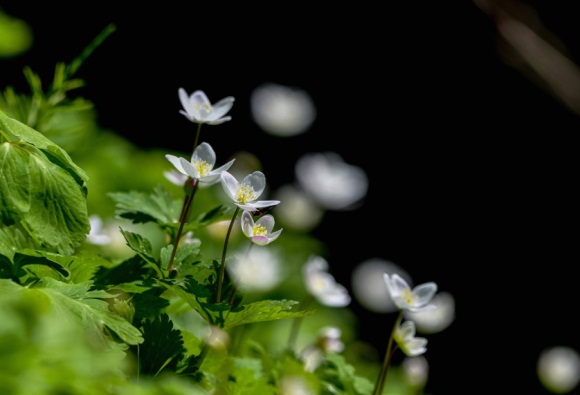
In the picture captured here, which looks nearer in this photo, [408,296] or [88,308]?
[88,308]

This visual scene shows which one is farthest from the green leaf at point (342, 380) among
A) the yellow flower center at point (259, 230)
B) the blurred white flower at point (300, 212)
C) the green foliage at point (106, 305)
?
the blurred white flower at point (300, 212)

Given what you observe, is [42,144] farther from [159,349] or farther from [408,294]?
[408,294]

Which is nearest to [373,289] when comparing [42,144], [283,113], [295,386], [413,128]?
[283,113]

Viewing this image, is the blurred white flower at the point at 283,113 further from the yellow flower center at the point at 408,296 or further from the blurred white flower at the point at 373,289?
the yellow flower center at the point at 408,296

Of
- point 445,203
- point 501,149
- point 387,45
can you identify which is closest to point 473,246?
point 445,203

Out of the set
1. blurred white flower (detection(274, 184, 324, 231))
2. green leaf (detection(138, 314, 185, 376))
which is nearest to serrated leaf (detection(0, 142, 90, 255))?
green leaf (detection(138, 314, 185, 376))

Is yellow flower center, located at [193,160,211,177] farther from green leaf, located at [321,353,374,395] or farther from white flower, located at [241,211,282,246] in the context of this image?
green leaf, located at [321,353,374,395]
